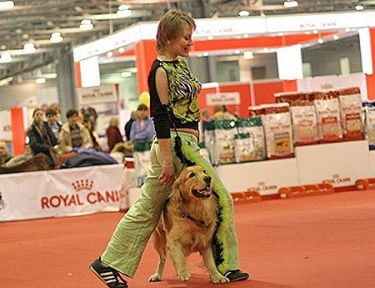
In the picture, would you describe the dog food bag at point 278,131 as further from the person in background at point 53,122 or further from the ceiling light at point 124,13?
the ceiling light at point 124,13

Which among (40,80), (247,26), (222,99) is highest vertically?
(40,80)

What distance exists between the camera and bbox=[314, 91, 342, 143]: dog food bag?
1162 cm

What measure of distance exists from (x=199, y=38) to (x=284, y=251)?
15273 mm

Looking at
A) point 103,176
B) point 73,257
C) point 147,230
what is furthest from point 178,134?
point 103,176

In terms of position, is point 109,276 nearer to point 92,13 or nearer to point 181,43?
point 181,43

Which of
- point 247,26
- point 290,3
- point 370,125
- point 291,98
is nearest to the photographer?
point 291,98

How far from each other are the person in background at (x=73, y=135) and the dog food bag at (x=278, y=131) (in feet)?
9.60

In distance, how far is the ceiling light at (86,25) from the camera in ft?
98.4

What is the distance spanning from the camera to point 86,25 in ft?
101

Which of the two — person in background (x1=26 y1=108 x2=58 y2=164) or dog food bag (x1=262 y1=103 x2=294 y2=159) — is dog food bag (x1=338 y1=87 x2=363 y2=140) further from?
person in background (x1=26 y1=108 x2=58 y2=164)

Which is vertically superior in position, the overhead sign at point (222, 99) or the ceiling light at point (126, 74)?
the ceiling light at point (126, 74)

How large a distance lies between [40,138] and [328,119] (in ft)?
12.7

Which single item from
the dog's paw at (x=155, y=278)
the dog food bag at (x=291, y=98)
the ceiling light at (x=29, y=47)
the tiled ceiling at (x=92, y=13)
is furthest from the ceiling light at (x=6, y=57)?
the dog's paw at (x=155, y=278)

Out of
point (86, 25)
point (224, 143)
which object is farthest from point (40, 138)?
point (86, 25)
